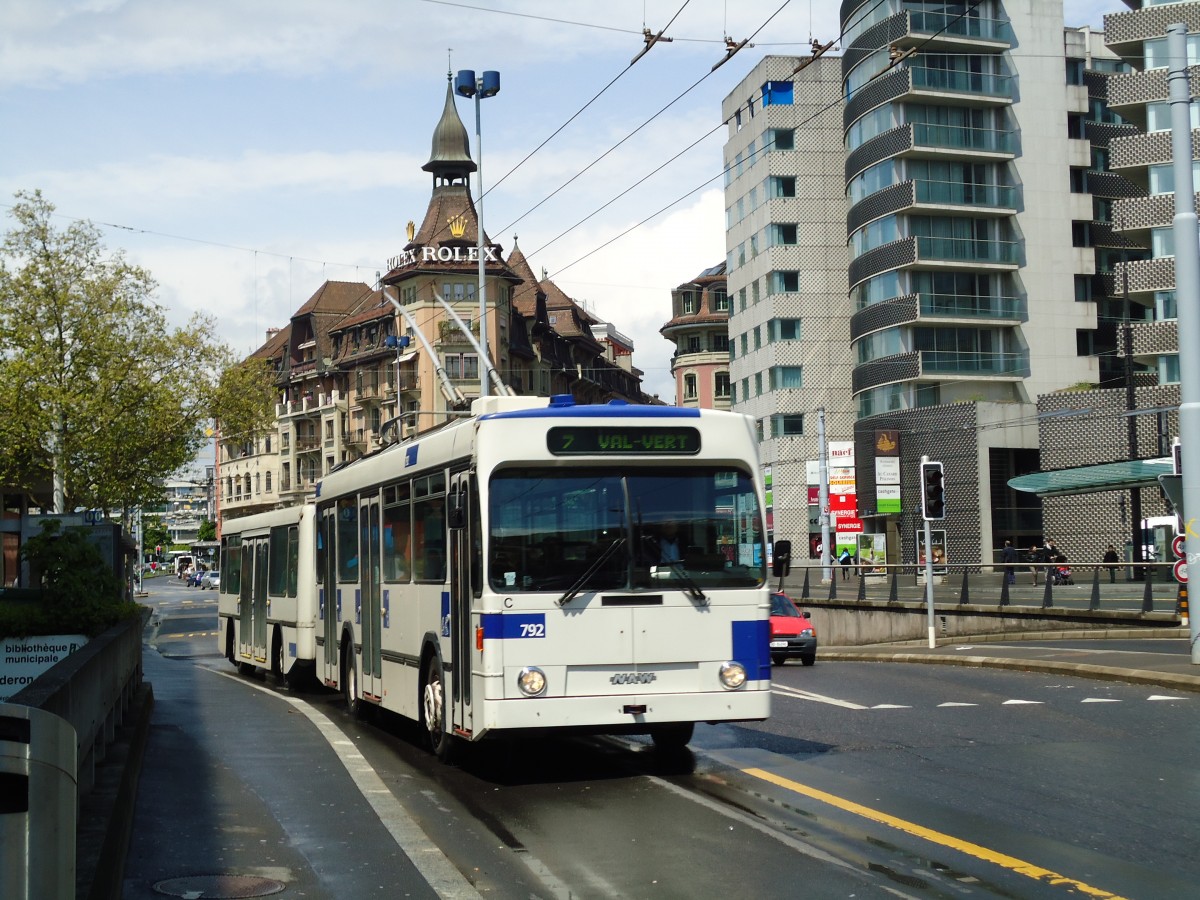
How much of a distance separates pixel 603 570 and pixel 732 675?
127 centimetres

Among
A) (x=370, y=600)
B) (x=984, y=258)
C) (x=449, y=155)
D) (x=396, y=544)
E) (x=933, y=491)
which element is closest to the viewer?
(x=396, y=544)

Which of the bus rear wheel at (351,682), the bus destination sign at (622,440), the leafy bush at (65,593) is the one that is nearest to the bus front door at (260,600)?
the leafy bush at (65,593)

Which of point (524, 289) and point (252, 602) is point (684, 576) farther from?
point (524, 289)

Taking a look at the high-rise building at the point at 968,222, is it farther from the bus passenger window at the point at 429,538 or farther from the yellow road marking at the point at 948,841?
the yellow road marking at the point at 948,841

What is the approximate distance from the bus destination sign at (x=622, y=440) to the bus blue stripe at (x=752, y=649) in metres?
1.40

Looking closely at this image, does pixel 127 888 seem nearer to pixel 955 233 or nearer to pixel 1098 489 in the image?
pixel 1098 489

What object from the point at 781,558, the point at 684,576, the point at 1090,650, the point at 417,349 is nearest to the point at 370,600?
the point at 781,558

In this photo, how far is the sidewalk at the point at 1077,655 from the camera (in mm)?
20359

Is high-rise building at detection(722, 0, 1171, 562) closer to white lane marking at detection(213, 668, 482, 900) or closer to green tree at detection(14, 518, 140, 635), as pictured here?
green tree at detection(14, 518, 140, 635)

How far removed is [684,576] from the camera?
12.2 m

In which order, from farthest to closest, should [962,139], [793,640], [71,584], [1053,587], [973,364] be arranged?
[962,139] < [973,364] < [1053,587] < [793,640] < [71,584]

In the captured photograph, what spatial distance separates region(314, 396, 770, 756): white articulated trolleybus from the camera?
11828 millimetres

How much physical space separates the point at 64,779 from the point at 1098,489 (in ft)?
167

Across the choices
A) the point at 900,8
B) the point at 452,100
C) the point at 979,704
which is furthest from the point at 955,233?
the point at 979,704
